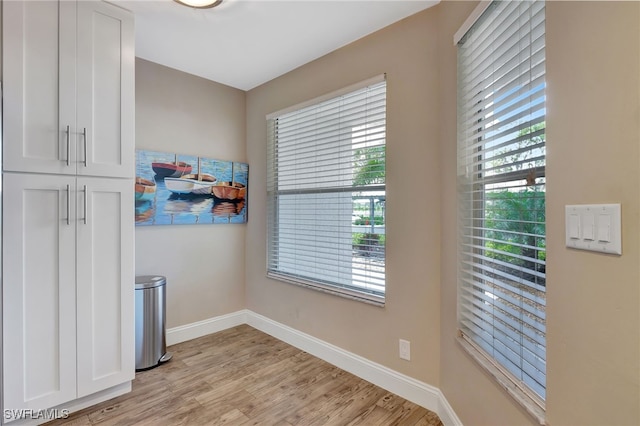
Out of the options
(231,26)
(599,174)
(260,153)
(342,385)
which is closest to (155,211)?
(260,153)

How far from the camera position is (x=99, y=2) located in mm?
1888

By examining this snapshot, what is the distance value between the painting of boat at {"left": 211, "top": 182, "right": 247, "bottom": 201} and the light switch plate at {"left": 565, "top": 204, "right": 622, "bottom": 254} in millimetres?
2848

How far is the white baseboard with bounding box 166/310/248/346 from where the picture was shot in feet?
9.32

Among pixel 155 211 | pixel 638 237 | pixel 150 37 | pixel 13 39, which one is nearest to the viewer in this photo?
pixel 638 237

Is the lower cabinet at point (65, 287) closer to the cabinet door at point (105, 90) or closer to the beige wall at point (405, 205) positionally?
the cabinet door at point (105, 90)

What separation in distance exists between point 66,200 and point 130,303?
75cm

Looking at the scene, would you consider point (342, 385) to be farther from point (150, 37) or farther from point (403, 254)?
point (150, 37)

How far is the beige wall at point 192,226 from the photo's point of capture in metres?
2.72

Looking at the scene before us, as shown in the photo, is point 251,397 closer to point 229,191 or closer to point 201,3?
point 229,191

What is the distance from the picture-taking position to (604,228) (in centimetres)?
79

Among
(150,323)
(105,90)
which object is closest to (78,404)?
(150,323)

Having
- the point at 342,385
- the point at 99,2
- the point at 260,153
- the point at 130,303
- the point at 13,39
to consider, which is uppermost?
the point at 99,2

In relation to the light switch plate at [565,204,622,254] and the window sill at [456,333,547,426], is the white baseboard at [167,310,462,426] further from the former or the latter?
the light switch plate at [565,204,622,254]

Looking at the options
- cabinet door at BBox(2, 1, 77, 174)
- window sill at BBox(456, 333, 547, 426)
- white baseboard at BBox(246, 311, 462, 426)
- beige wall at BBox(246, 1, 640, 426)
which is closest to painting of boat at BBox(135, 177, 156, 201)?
cabinet door at BBox(2, 1, 77, 174)
